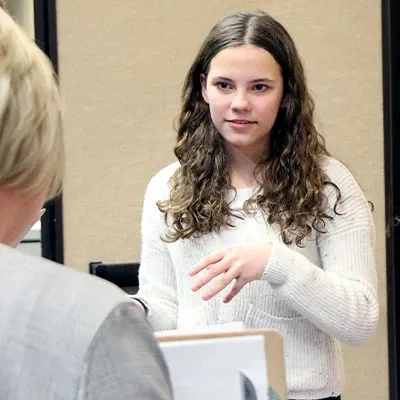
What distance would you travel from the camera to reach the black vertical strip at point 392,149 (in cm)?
267

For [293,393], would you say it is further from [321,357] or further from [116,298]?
[116,298]

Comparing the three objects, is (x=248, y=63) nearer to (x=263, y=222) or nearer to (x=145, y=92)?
(x=263, y=222)

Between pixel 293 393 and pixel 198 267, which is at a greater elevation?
pixel 198 267

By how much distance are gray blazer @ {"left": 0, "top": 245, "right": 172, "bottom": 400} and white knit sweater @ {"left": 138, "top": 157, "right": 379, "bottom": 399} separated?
0.76m

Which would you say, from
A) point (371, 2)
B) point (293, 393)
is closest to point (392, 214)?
point (371, 2)

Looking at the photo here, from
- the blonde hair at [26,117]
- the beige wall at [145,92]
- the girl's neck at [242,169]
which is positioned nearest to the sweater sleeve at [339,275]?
the girl's neck at [242,169]

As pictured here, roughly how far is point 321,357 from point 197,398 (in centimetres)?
52

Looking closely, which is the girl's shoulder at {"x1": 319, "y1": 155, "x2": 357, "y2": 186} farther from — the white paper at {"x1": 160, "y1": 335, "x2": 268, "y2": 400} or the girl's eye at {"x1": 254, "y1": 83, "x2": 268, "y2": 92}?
the white paper at {"x1": 160, "y1": 335, "x2": 268, "y2": 400}

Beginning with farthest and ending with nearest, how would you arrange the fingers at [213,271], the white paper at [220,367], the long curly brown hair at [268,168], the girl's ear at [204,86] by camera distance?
1. the girl's ear at [204,86]
2. the long curly brown hair at [268,168]
3. the fingers at [213,271]
4. the white paper at [220,367]

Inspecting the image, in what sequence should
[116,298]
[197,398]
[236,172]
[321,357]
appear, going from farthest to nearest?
1. [236,172]
2. [321,357]
3. [197,398]
4. [116,298]

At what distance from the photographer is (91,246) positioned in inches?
106

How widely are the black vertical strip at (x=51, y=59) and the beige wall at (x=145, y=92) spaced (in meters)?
0.02

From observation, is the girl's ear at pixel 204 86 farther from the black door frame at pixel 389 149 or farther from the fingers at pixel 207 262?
the black door frame at pixel 389 149

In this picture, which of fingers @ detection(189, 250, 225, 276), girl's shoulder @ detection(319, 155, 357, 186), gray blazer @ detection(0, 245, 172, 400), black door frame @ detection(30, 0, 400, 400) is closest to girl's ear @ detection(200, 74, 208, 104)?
girl's shoulder @ detection(319, 155, 357, 186)
